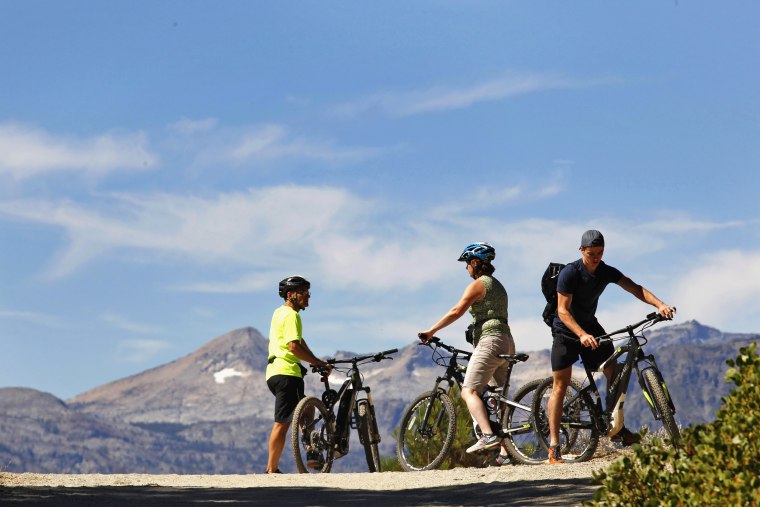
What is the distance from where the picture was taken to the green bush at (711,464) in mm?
6762

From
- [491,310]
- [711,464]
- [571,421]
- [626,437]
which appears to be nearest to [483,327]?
[491,310]

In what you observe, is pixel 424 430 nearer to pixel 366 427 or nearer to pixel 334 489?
pixel 366 427

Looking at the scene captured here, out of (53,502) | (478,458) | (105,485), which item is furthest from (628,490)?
(478,458)

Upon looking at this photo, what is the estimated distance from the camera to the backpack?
1274 centimetres

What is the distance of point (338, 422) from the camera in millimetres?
14531

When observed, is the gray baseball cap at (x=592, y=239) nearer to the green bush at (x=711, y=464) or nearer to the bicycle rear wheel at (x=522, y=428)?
the bicycle rear wheel at (x=522, y=428)

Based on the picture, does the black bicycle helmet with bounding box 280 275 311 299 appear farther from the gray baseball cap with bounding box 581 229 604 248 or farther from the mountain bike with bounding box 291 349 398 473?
the gray baseball cap with bounding box 581 229 604 248

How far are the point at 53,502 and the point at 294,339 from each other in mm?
4278

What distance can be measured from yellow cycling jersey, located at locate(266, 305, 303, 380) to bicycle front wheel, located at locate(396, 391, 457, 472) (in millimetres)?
1496

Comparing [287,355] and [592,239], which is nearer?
[592,239]

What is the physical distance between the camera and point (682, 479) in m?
7.05

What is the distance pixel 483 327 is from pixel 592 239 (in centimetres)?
179

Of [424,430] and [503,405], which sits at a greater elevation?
[503,405]

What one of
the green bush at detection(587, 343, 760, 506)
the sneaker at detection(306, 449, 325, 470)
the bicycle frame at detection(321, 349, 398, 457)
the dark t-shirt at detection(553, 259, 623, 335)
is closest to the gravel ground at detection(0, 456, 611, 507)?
the sneaker at detection(306, 449, 325, 470)
